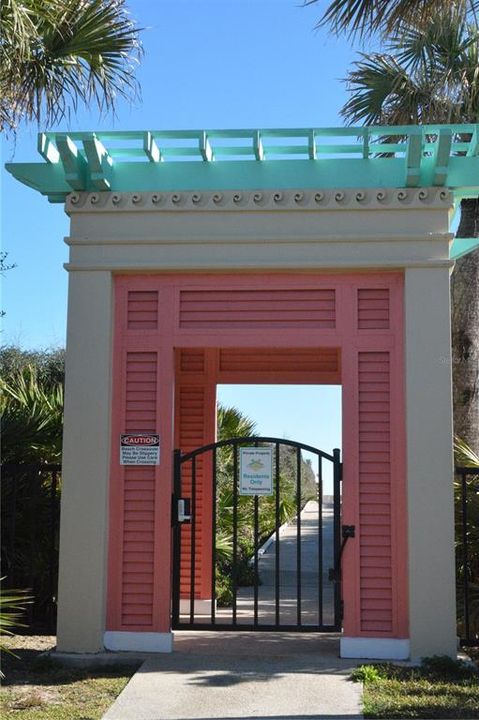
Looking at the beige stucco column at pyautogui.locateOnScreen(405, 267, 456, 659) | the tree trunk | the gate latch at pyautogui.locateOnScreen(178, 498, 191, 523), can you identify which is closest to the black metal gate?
the gate latch at pyautogui.locateOnScreen(178, 498, 191, 523)

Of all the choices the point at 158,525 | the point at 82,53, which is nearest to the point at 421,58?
the point at 82,53

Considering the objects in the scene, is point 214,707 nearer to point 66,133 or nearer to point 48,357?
point 66,133

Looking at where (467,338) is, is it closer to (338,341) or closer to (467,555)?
(467,555)

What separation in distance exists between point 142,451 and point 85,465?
52 centimetres

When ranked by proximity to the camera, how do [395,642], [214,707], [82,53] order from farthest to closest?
[82,53] → [395,642] → [214,707]

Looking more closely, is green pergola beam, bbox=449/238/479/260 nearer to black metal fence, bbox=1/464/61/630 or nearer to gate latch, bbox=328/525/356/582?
gate latch, bbox=328/525/356/582

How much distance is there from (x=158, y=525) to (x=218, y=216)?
2852 mm

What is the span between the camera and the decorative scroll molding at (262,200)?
821cm

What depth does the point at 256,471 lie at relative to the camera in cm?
841

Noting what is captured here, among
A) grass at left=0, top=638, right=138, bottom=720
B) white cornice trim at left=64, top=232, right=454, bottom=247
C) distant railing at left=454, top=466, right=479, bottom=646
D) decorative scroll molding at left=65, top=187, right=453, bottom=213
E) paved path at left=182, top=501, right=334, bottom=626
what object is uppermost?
decorative scroll molding at left=65, top=187, right=453, bottom=213

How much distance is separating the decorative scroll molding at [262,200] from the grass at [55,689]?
4.05 m

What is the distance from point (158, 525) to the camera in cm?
821

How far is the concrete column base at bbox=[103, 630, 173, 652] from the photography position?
8.08m

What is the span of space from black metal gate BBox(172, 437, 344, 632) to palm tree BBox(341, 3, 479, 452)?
3064 mm
